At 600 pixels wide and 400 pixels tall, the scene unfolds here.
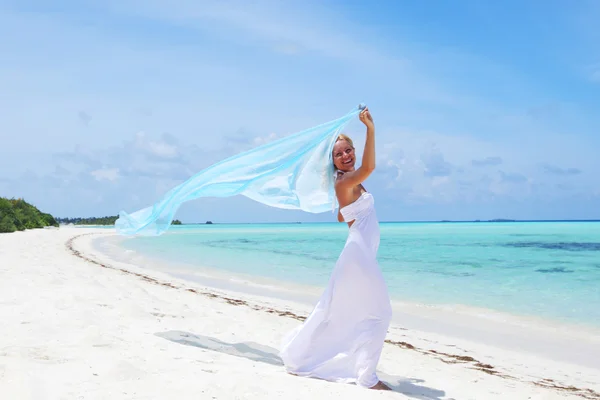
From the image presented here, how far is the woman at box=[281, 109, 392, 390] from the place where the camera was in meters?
4.34

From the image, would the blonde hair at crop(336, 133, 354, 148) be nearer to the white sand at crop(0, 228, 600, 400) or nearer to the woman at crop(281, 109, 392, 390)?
the woman at crop(281, 109, 392, 390)

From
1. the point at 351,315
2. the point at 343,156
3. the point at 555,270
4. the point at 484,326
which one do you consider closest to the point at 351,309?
the point at 351,315

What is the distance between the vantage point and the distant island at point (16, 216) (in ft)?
111

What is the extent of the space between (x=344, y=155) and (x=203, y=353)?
89.2 inches

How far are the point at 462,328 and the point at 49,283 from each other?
6.77 m

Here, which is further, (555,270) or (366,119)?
(555,270)

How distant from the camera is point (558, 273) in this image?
1670cm

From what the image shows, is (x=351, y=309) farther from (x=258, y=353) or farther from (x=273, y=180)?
(x=273, y=180)

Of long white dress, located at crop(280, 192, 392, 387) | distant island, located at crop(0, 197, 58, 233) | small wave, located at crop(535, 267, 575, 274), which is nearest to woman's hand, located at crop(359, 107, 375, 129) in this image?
long white dress, located at crop(280, 192, 392, 387)

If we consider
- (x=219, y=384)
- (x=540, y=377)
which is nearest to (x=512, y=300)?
(x=540, y=377)

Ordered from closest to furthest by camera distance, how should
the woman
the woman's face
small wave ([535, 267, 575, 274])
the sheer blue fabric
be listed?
1. the woman
2. the woman's face
3. the sheer blue fabric
4. small wave ([535, 267, 575, 274])

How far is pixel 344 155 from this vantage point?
4.63 m

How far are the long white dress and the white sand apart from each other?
0.29 meters

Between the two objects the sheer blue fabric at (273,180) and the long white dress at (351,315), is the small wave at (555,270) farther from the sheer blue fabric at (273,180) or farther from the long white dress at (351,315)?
the long white dress at (351,315)
